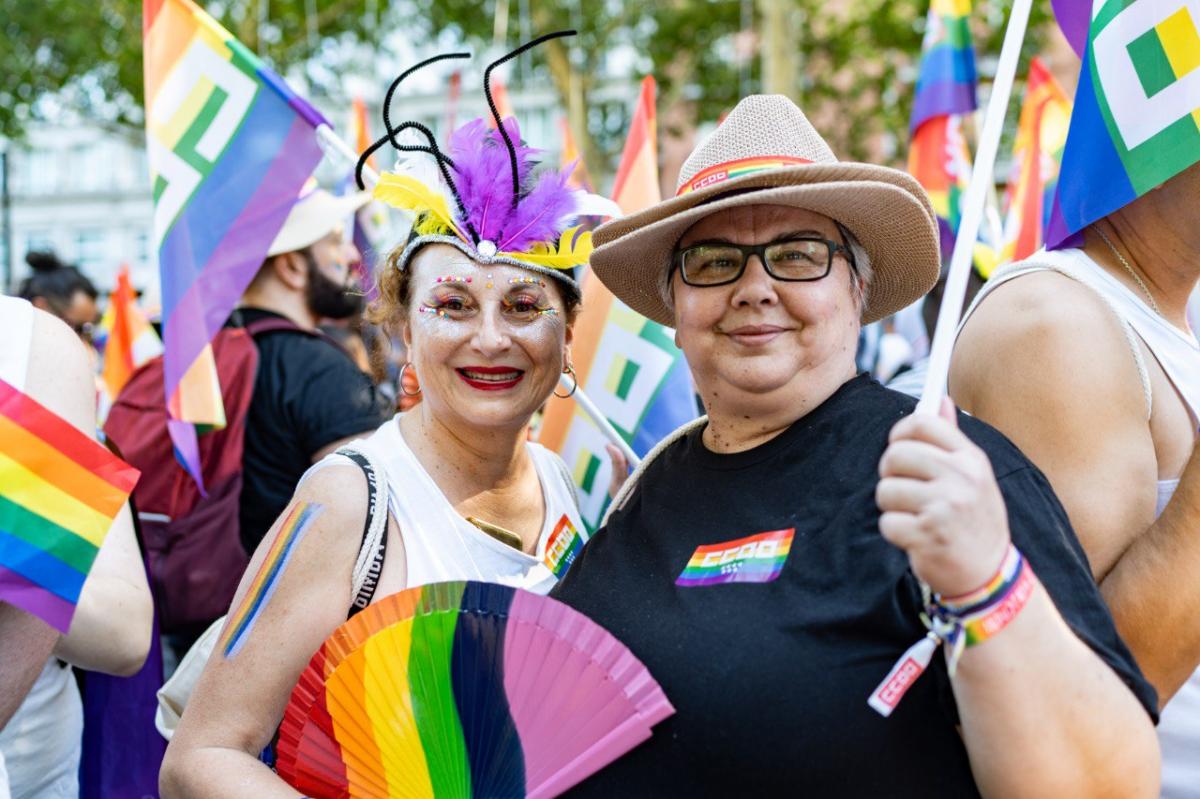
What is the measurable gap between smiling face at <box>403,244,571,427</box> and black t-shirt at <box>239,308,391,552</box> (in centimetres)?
128

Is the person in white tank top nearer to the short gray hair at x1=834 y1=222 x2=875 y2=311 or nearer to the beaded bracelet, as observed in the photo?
the short gray hair at x1=834 y1=222 x2=875 y2=311

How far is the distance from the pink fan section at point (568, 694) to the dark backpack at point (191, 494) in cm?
196

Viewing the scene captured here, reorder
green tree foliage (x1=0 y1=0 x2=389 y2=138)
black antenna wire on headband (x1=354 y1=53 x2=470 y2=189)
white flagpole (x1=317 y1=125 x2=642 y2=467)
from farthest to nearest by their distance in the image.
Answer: green tree foliage (x1=0 y1=0 x2=389 y2=138)
white flagpole (x1=317 y1=125 x2=642 y2=467)
black antenna wire on headband (x1=354 y1=53 x2=470 y2=189)

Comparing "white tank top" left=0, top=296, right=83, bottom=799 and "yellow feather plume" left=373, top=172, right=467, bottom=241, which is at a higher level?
"yellow feather plume" left=373, top=172, right=467, bottom=241

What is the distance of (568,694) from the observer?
180 cm

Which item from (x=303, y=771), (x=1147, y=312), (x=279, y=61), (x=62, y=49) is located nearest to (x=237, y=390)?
(x=303, y=771)

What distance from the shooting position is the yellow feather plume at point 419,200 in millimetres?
2479

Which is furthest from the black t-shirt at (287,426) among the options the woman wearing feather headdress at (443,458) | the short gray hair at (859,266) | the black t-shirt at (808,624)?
the black t-shirt at (808,624)

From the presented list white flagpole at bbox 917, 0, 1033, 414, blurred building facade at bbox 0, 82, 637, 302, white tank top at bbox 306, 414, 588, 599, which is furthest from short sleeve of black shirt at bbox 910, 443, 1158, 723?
blurred building facade at bbox 0, 82, 637, 302

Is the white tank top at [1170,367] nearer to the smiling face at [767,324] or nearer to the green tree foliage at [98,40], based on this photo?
the smiling face at [767,324]

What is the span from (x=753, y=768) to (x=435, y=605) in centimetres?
54

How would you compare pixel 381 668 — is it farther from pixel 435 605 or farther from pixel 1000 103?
pixel 1000 103

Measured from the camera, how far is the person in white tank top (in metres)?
1.79

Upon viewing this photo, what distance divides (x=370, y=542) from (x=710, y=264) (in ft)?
2.48
